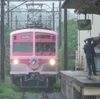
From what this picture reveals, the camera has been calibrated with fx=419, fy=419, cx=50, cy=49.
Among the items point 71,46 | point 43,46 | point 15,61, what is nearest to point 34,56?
point 43,46

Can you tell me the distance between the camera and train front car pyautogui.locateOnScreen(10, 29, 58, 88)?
59.9 feet

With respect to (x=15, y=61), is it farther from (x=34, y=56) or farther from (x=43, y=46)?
(x=43, y=46)

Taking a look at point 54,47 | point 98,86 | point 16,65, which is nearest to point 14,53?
point 16,65

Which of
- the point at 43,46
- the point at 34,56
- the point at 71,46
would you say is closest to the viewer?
the point at 34,56

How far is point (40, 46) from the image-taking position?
18.6m

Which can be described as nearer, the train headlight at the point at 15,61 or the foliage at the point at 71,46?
the train headlight at the point at 15,61

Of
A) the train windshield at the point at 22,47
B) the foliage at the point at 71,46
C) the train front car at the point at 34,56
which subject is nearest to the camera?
the train front car at the point at 34,56

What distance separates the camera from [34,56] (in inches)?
720

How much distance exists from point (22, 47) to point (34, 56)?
2.41 ft

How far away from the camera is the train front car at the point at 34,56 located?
18266 mm

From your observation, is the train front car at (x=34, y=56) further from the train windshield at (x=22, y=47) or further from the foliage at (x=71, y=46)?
the foliage at (x=71, y=46)

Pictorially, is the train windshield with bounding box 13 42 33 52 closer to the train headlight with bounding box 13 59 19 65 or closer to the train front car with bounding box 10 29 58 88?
the train front car with bounding box 10 29 58 88

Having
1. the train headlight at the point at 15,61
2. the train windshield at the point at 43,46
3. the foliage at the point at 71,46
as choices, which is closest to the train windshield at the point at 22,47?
the train windshield at the point at 43,46

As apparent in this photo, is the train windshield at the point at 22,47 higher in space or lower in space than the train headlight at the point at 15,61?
higher
